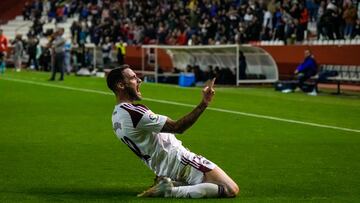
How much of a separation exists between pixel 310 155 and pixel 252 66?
22432 millimetres

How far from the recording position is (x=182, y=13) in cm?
4622

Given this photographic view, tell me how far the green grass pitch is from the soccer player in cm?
22

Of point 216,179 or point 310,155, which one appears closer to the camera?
point 216,179

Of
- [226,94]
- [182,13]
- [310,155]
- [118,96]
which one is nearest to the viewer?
[118,96]

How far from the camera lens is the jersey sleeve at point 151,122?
8477mm

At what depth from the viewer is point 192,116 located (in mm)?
8320

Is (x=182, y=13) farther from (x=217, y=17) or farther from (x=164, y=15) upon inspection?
(x=217, y=17)

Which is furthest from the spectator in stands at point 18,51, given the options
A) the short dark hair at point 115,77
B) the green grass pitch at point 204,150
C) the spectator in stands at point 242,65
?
the short dark hair at point 115,77

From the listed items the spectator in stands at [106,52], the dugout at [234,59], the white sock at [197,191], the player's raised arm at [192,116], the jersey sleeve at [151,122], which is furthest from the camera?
the spectator in stands at [106,52]

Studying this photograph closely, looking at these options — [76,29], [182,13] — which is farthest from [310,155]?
[76,29]

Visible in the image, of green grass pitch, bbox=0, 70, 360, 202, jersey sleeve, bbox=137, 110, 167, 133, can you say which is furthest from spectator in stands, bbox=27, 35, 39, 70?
jersey sleeve, bbox=137, 110, 167, 133

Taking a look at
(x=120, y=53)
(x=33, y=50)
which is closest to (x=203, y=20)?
(x=120, y=53)

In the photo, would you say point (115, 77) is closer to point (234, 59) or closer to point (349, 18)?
point (349, 18)

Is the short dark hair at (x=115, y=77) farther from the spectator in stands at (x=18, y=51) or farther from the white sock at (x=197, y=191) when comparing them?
the spectator in stands at (x=18, y=51)
